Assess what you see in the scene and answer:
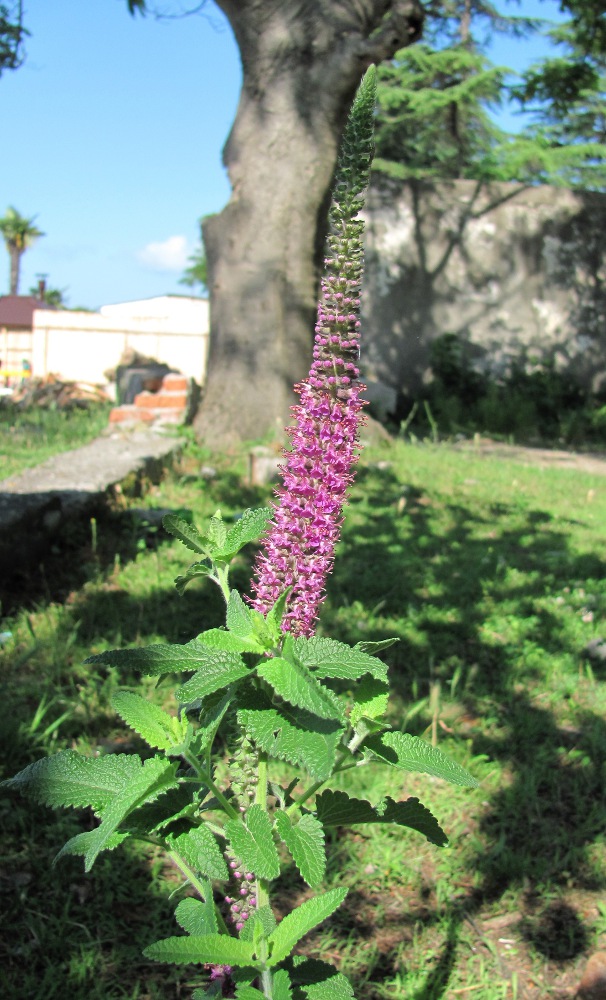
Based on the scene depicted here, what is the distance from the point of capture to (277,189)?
23.2ft

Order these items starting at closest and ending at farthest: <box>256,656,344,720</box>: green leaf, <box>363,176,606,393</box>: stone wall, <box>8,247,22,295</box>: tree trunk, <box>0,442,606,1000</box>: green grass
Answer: <box>256,656,344,720</box>: green leaf < <box>0,442,606,1000</box>: green grass < <box>363,176,606,393</box>: stone wall < <box>8,247,22,295</box>: tree trunk

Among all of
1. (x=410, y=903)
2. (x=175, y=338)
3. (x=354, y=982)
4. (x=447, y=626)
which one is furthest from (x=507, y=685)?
(x=175, y=338)

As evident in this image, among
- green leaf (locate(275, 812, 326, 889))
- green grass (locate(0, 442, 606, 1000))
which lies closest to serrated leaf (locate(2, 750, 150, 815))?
green leaf (locate(275, 812, 326, 889))

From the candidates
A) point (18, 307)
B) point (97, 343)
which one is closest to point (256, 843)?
point (97, 343)

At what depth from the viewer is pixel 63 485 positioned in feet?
17.3

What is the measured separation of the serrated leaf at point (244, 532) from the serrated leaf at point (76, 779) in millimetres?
321

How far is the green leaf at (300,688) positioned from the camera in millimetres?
1000

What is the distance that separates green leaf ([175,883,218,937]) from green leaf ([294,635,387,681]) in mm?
393

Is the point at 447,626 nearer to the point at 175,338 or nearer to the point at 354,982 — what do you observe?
the point at 354,982

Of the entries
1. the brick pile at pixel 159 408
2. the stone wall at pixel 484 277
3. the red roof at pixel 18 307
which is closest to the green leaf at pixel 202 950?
the brick pile at pixel 159 408

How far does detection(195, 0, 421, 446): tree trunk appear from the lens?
6.98 metres

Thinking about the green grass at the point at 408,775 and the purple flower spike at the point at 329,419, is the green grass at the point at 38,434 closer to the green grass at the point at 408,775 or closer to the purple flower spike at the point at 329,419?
the green grass at the point at 408,775

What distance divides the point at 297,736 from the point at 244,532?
0.37 m

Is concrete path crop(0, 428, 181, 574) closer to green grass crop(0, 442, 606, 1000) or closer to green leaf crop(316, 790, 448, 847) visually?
green grass crop(0, 442, 606, 1000)
